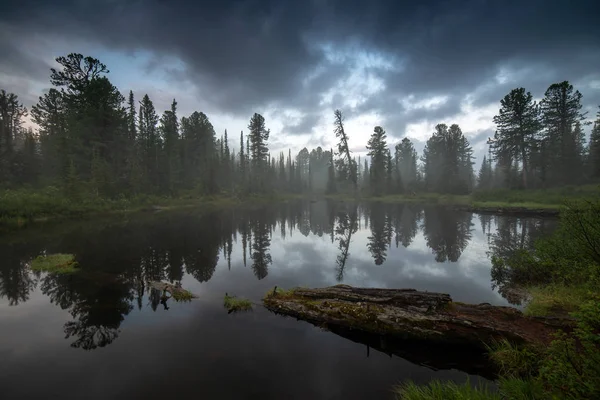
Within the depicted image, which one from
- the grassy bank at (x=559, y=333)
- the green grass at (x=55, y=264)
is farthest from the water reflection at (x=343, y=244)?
the green grass at (x=55, y=264)

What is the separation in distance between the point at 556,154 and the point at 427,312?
6138 cm

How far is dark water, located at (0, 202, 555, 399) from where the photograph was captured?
17.5 ft

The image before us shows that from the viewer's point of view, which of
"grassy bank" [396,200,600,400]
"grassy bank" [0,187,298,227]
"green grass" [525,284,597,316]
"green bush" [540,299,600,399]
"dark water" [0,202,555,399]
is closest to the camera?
"green bush" [540,299,600,399]

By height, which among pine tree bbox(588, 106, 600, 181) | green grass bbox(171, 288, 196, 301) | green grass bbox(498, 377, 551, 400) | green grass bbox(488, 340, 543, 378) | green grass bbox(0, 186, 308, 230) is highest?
pine tree bbox(588, 106, 600, 181)

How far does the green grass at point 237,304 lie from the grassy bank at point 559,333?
539 cm

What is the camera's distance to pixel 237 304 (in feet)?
28.8

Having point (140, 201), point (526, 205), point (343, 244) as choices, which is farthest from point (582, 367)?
point (140, 201)

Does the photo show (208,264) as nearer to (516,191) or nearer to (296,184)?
(516,191)

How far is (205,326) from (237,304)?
140 centimetres

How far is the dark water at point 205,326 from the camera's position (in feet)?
17.5

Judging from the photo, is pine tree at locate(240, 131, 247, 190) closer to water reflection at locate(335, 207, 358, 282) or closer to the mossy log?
water reflection at locate(335, 207, 358, 282)

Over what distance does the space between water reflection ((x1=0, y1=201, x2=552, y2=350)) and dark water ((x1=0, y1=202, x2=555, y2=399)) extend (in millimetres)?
87

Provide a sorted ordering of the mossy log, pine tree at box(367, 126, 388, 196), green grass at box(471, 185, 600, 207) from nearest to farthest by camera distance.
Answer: the mossy log < green grass at box(471, 185, 600, 207) < pine tree at box(367, 126, 388, 196)

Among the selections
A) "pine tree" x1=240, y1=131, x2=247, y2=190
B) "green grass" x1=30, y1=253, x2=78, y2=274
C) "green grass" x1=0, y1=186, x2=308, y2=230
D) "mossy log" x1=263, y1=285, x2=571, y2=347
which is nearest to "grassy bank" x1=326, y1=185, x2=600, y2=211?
"mossy log" x1=263, y1=285, x2=571, y2=347
